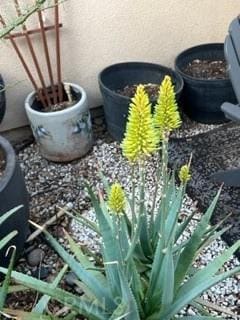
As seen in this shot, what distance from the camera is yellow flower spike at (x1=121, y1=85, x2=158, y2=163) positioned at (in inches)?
43.6

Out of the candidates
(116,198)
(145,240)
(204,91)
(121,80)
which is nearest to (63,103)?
(121,80)

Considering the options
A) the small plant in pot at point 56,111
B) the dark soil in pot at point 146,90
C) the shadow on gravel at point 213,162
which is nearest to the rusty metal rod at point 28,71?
the small plant in pot at point 56,111

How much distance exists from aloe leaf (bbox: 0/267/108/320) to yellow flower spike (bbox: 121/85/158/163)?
2.04ft

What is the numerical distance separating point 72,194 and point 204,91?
1.08 meters

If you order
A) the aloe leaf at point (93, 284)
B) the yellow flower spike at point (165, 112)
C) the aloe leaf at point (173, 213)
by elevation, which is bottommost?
the aloe leaf at point (93, 284)

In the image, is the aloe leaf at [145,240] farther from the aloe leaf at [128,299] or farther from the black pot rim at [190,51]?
the black pot rim at [190,51]

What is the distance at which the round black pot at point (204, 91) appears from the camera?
3201 mm

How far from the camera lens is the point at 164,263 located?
5.06 ft

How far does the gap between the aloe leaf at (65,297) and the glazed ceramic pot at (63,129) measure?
1457 mm

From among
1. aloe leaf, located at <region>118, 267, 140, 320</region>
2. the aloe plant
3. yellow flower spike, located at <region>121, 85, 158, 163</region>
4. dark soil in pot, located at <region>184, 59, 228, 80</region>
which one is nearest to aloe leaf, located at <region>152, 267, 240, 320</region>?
the aloe plant

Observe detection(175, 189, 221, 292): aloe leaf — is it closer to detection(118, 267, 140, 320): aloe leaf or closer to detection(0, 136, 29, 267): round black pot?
detection(118, 267, 140, 320): aloe leaf

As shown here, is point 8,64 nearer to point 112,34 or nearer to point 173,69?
point 112,34

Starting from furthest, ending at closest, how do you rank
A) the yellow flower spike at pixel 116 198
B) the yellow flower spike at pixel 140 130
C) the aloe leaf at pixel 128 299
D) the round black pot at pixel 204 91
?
the round black pot at pixel 204 91 → the aloe leaf at pixel 128 299 → the yellow flower spike at pixel 116 198 → the yellow flower spike at pixel 140 130

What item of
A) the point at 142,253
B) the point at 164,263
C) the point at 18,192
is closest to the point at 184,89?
the point at 18,192
